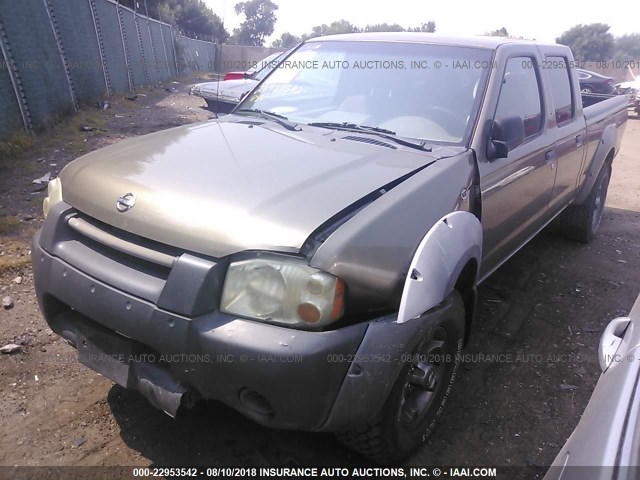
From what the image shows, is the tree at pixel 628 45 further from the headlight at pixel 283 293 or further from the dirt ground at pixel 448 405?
the headlight at pixel 283 293

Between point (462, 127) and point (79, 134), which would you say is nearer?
point (462, 127)

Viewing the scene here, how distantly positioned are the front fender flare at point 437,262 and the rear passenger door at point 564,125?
177 centimetres

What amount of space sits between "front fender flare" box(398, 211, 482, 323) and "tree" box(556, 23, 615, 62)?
69.3 m

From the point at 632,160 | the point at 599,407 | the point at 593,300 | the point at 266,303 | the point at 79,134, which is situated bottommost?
the point at 632,160

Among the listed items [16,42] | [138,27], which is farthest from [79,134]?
[138,27]

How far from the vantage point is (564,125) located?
3.78 meters

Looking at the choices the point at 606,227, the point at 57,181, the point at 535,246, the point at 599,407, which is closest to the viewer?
the point at 599,407

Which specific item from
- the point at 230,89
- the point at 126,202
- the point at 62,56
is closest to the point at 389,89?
the point at 126,202

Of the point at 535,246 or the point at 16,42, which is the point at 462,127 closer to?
the point at 535,246

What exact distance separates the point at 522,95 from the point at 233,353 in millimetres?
2605

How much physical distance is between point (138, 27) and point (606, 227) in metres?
15.7

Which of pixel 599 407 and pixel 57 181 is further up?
pixel 57 181

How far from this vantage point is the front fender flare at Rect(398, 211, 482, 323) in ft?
6.05

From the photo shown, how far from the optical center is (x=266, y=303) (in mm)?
1742
